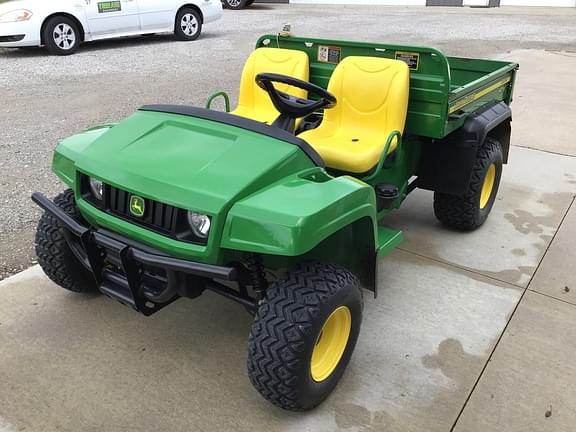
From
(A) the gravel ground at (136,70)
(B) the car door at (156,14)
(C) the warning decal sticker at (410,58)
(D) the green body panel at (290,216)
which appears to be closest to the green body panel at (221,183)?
(D) the green body panel at (290,216)

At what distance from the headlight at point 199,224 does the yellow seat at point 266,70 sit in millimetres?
1653

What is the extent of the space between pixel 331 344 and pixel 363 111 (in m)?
1.53

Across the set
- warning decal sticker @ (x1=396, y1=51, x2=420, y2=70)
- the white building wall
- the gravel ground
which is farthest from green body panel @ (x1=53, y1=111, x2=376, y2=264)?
the white building wall

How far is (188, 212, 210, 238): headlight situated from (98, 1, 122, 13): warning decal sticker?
833 centimetres

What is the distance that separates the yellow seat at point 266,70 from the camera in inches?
144

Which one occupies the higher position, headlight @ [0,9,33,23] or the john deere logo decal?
headlight @ [0,9,33,23]

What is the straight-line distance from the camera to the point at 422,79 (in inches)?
128

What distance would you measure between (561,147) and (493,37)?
784 centimetres

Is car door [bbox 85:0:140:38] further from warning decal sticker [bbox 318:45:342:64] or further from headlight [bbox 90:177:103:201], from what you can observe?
headlight [bbox 90:177:103:201]

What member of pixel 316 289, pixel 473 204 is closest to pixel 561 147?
pixel 473 204

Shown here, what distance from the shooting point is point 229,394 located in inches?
94.3

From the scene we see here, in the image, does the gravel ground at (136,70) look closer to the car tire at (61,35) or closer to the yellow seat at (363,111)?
the car tire at (61,35)

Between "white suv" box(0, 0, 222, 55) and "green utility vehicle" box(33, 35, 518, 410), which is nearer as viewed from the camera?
"green utility vehicle" box(33, 35, 518, 410)

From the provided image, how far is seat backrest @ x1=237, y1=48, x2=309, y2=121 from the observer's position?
366 cm
